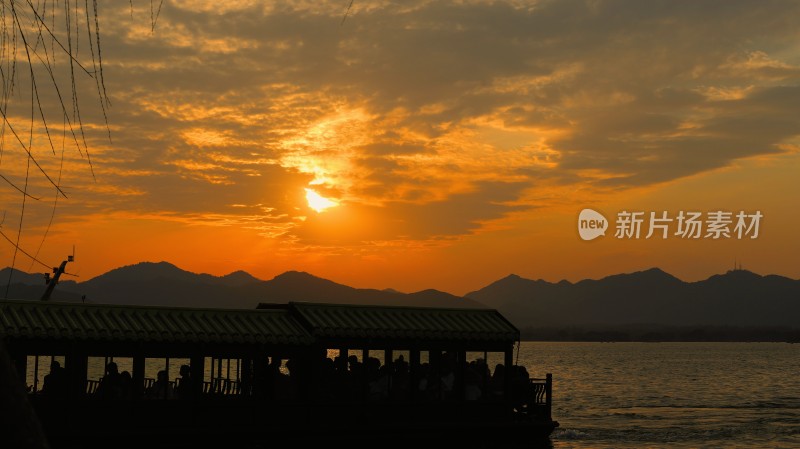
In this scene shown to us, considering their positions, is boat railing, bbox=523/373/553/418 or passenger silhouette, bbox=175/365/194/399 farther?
boat railing, bbox=523/373/553/418

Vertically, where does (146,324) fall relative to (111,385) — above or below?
above

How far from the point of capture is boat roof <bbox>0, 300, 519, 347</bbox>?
24281mm

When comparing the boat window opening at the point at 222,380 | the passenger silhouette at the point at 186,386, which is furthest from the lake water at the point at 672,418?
the passenger silhouette at the point at 186,386

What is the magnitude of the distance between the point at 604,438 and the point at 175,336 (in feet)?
92.8

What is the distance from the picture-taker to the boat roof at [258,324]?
79.7 ft

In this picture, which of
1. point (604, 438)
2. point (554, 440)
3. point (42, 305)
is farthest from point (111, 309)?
point (604, 438)

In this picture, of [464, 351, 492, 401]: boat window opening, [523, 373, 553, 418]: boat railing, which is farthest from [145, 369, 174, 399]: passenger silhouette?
[523, 373, 553, 418]: boat railing

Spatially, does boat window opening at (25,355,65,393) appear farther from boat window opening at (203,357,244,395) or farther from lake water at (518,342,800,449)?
lake water at (518,342,800,449)

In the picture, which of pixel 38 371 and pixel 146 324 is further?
pixel 38 371

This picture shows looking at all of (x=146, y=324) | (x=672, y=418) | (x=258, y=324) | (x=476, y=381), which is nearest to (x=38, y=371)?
(x=672, y=418)

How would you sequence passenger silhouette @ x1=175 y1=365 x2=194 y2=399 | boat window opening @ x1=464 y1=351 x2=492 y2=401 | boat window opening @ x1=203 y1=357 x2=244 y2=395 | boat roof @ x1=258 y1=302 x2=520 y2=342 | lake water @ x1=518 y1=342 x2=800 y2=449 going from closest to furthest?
passenger silhouette @ x1=175 y1=365 x2=194 y2=399, boat window opening @ x1=203 y1=357 x2=244 y2=395, boat roof @ x1=258 y1=302 x2=520 y2=342, boat window opening @ x1=464 y1=351 x2=492 y2=401, lake water @ x1=518 y1=342 x2=800 y2=449

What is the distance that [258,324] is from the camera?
90.6 ft

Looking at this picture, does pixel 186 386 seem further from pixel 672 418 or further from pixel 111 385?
pixel 672 418

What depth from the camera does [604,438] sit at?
47.6 m
